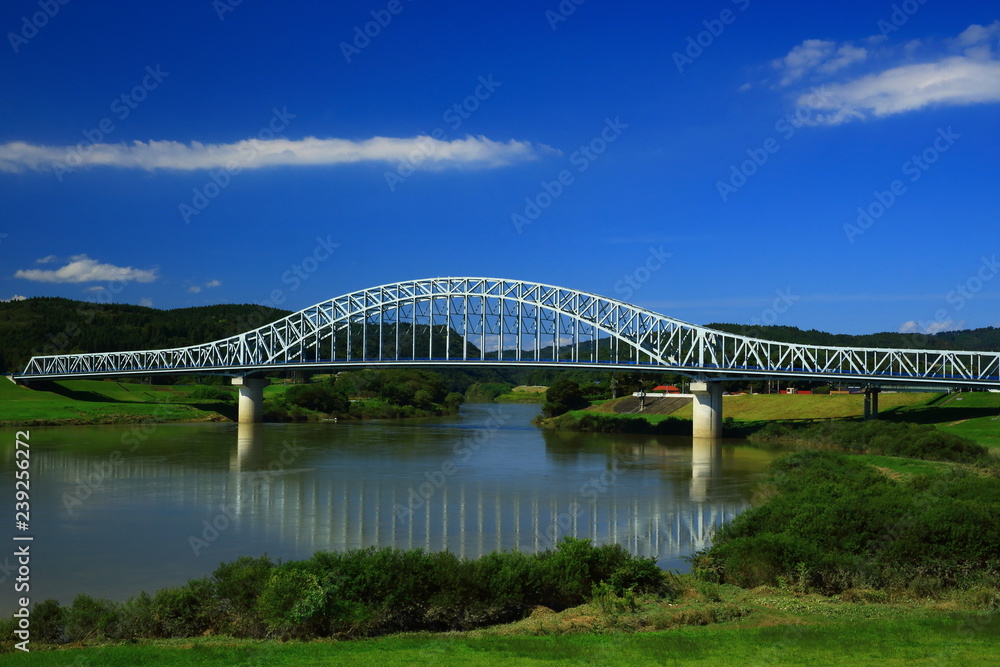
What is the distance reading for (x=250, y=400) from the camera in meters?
84.6

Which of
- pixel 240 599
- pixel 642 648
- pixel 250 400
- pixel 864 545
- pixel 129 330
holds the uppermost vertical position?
pixel 129 330

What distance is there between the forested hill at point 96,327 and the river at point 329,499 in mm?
82666

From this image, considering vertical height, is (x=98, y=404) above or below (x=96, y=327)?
below

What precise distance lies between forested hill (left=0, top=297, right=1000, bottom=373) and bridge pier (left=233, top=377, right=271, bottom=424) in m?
52.2

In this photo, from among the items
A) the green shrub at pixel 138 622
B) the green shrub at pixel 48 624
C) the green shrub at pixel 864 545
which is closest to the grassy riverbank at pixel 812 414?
the green shrub at pixel 864 545

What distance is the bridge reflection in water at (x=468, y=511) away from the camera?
22797mm

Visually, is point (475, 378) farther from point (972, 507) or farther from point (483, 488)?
point (972, 507)

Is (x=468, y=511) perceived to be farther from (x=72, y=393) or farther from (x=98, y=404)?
(x=72, y=393)

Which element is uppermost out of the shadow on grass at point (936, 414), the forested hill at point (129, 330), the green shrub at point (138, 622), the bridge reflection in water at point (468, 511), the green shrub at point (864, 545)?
the forested hill at point (129, 330)

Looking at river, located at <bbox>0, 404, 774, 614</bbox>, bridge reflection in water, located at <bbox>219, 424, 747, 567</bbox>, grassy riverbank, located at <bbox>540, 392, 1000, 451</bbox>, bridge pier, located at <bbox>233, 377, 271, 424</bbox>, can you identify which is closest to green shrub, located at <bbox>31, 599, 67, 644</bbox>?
river, located at <bbox>0, 404, 774, 614</bbox>

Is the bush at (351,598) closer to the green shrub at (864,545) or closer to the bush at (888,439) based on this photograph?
the green shrub at (864,545)

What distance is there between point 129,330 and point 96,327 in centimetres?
614

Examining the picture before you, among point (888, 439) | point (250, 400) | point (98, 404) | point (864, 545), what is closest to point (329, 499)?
point (864, 545)

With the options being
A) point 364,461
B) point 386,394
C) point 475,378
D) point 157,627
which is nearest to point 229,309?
point 475,378
